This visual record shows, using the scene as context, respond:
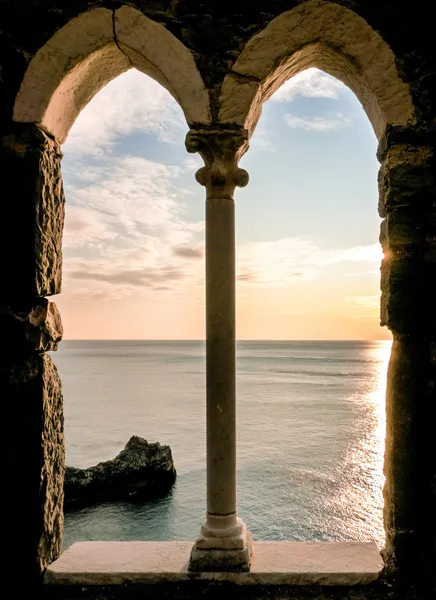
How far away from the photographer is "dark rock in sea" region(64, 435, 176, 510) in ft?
41.5

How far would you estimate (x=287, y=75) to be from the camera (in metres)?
2.90

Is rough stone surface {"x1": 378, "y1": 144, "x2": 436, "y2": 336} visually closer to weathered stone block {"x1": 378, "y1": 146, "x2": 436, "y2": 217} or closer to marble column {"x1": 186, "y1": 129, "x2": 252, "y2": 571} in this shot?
weathered stone block {"x1": 378, "y1": 146, "x2": 436, "y2": 217}

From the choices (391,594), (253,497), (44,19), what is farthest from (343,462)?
(44,19)

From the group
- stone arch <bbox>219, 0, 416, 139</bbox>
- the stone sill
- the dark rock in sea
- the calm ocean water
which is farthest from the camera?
the dark rock in sea

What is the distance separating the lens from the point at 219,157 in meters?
2.56

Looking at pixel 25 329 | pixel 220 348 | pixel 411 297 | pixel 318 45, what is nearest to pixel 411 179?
pixel 411 297

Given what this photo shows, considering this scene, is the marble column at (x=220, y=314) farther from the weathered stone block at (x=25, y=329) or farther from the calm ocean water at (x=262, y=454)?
the calm ocean water at (x=262, y=454)

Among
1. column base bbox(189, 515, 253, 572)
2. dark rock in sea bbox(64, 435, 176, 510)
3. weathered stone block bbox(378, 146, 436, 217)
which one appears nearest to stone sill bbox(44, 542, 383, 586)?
column base bbox(189, 515, 253, 572)

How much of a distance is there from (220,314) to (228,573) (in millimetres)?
1274

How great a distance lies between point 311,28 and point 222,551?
2689mm

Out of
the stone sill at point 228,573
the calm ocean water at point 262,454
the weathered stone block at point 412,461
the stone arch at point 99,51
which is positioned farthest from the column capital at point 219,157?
the calm ocean water at point 262,454

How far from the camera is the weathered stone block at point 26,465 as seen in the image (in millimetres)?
2521

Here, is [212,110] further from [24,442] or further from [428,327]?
[24,442]

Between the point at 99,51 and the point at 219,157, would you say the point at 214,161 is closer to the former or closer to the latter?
the point at 219,157
